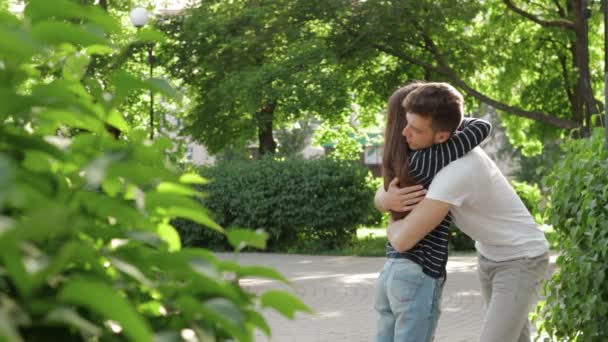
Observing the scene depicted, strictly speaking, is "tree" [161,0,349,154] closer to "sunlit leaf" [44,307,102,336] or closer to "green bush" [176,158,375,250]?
"green bush" [176,158,375,250]

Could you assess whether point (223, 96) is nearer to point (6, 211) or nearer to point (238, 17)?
point (238, 17)

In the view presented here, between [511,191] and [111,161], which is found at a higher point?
[111,161]

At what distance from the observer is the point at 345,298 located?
13.2 meters

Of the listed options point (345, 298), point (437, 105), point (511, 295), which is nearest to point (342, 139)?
point (345, 298)

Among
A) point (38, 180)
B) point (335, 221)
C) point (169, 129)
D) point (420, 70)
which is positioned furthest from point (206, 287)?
point (169, 129)

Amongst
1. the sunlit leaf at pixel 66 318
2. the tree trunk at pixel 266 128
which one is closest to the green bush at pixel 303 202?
the tree trunk at pixel 266 128

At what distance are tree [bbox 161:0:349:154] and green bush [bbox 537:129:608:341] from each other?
1917 centimetres

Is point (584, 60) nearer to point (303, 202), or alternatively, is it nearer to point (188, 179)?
point (303, 202)

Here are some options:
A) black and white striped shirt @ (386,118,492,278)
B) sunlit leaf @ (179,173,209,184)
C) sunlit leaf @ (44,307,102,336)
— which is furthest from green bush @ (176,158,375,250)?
sunlit leaf @ (44,307,102,336)

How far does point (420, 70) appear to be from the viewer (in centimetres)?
2867

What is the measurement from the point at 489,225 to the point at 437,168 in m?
0.32

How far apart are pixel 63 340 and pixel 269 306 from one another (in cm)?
29

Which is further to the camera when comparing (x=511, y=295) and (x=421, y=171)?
(x=511, y=295)

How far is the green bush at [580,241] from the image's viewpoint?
474 centimetres
